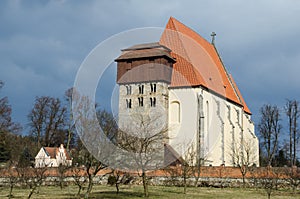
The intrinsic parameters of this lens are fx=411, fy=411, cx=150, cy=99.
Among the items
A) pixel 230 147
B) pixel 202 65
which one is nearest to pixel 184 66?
pixel 202 65

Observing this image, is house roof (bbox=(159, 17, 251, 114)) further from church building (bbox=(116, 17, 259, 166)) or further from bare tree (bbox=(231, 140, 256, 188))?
bare tree (bbox=(231, 140, 256, 188))

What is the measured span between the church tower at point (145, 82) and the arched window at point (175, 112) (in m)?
0.65

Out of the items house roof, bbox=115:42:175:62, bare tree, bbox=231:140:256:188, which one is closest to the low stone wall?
bare tree, bbox=231:140:256:188

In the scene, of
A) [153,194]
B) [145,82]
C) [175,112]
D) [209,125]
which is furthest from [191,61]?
[153,194]

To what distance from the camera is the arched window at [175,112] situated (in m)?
39.3

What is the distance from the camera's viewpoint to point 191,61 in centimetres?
4106

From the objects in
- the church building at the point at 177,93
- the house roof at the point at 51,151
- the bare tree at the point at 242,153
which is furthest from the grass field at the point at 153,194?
the house roof at the point at 51,151

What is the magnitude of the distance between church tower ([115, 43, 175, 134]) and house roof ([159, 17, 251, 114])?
1.30 meters

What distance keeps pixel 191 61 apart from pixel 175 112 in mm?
5529

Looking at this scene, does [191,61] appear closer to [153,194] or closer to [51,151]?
[153,194]

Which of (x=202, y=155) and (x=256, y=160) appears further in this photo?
(x=256, y=160)

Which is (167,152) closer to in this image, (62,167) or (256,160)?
(62,167)

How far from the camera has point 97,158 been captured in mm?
18531

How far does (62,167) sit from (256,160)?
29.2 meters
